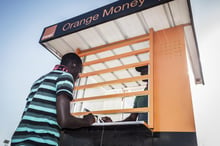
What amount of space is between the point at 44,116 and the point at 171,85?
1583 millimetres

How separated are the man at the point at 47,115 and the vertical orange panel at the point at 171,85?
1094 mm

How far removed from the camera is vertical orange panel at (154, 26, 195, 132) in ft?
6.42

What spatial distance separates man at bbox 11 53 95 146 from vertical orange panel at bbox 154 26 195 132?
1.09m

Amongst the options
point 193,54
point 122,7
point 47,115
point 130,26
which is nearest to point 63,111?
point 47,115

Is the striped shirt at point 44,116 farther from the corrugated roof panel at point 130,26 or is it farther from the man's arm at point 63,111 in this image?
the corrugated roof panel at point 130,26

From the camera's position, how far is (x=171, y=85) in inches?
87.7

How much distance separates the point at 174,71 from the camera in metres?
2.29

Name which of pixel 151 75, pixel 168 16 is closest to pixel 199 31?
pixel 168 16

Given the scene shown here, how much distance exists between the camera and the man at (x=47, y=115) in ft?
4.36

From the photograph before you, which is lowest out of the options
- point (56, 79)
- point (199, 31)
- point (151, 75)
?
point (56, 79)

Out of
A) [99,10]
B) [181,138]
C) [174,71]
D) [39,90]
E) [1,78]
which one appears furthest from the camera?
[1,78]

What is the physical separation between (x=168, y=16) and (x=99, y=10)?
1.10 m

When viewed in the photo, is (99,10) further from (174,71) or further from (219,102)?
(219,102)

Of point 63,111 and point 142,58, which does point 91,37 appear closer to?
point 142,58
